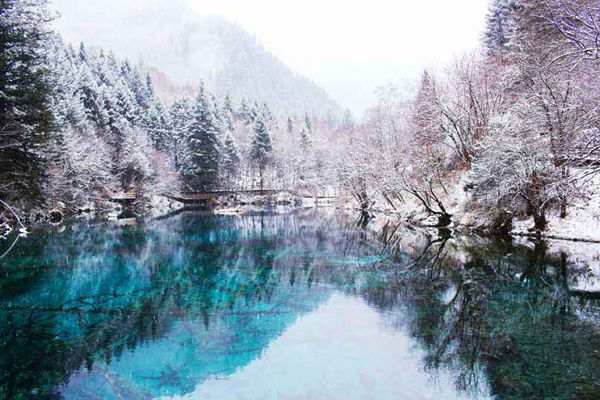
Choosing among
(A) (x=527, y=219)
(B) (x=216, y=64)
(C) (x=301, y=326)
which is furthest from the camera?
(B) (x=216, y=64)

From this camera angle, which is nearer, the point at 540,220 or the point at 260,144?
the point at 540,220

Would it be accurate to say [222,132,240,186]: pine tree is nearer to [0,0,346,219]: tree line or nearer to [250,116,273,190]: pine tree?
[0,0,346,219]: tree line

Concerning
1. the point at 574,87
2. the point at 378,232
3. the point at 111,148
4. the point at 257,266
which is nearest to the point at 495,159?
the point at 574,87

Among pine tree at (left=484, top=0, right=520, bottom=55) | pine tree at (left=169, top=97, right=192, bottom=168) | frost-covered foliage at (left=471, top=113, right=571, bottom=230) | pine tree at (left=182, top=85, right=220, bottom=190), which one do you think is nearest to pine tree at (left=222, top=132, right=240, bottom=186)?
pine tree at (left=182, top=85, right=220, bottom=190)

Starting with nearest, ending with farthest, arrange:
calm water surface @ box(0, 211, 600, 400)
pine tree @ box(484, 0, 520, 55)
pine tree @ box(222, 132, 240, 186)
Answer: calm water surface @ box(0, 211, 600, 400) → pine tree @ box(484, 0, 520, 55) → pine tree @ box(222, 132, 240, 186)

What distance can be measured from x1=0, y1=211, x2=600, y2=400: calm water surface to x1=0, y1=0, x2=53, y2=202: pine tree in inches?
136

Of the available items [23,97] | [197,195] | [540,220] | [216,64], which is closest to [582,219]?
[540,220]

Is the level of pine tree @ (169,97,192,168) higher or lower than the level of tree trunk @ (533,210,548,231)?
higher

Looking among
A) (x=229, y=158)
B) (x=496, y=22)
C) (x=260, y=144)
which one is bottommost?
(x=229, y=158)

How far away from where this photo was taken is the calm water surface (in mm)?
7137

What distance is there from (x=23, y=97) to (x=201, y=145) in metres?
38.4

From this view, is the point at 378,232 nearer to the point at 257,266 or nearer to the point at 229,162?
the point at 257,266

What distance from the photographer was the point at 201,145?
184 ft

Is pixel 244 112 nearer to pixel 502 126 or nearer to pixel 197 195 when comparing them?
pixel 197 195
